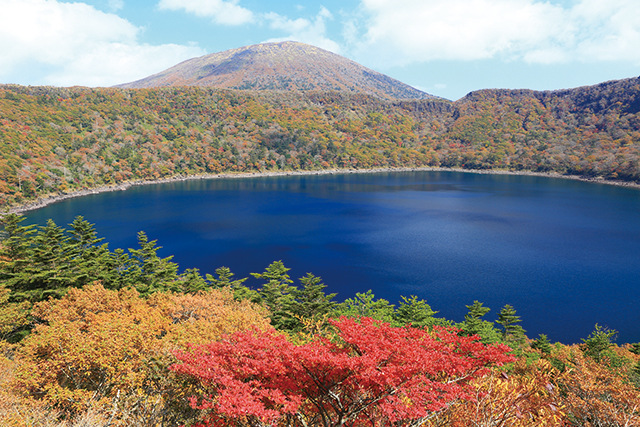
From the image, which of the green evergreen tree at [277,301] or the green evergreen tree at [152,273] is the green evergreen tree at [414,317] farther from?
the green evergreen tree at [152,273]

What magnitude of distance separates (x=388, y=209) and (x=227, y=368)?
92409mm

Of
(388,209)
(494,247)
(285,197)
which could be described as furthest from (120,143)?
(494,247)

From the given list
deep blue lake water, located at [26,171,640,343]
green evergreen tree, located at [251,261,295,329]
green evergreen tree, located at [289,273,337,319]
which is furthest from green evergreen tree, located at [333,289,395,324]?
deep blue lake water, located at [26,171,640,343]

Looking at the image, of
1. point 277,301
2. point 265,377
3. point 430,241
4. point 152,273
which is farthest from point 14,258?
point 430,241

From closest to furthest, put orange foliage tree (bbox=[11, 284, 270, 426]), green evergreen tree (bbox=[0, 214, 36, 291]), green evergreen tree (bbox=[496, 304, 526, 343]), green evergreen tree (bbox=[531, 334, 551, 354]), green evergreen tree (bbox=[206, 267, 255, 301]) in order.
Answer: orange foliage tree (bbox=[11, 284, 270, 426]) → green evergreen tree (bbox=[531, 334, 551, 354]) → green evergreen tree (bbox=[0, 214, 36, 291]) → green evergreen tree (bbox=[496, 304, 526, 343]) → green evergreen tree (bbox=[206, 267, 255, 301])

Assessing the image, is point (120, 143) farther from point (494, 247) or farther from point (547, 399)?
point (547, 399)

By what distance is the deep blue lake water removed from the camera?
43.4 metres

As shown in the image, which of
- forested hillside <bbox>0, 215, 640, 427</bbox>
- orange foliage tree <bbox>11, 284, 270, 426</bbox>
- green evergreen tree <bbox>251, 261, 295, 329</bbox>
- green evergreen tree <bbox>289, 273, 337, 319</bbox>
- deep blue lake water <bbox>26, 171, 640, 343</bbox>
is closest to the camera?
forested hillside <bbox>0, 215, 640, 427</bbox>

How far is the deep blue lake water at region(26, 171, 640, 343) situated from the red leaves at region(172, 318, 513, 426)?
31225 millimetres

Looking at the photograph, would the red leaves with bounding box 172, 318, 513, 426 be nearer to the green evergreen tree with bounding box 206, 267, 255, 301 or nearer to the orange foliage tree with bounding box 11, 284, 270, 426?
the orange foliage tree with bounding box 11, 284, 270, 426

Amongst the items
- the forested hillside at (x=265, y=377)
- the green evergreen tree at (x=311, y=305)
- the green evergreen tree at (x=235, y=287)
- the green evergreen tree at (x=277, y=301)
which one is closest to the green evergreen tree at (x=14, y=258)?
the forested hillside at (x=265, y=377)

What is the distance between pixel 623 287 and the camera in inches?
1818

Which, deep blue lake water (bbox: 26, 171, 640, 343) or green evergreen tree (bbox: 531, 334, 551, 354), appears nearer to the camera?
green evergreen tree (bbox: 531, 334, 551, 354)

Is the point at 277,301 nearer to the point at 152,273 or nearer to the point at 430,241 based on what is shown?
the point at 152,273
